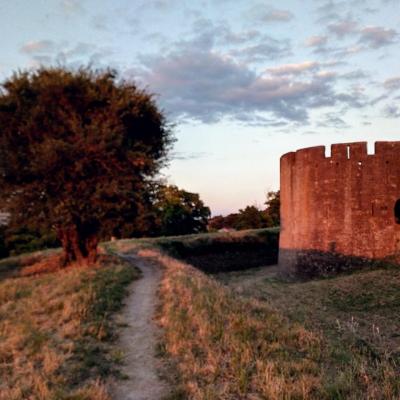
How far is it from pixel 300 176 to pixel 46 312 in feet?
45.4

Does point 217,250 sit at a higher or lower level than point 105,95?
lower

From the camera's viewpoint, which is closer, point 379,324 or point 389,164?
point 379,324

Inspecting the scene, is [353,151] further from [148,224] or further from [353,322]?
[353,322]

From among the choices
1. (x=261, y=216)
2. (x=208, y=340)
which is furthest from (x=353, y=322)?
(x=261, y=216)

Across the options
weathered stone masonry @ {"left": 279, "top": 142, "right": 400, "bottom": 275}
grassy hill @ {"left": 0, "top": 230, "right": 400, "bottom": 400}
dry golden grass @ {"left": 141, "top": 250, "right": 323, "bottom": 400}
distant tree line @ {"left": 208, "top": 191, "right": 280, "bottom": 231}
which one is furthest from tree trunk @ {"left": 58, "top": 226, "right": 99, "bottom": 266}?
distant tree line @ {"left": 208, "top": 191, "right": 280, "bottom": 231}

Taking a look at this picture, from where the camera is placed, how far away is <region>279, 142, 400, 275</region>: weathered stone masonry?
1912cm

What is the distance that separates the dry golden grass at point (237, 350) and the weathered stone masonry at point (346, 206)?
1046cm

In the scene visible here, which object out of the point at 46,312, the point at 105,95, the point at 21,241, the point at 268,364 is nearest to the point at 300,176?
the point at 105,95

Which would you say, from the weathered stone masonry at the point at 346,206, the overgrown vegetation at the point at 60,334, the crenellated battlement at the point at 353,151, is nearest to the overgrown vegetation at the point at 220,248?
the weathered stone masonry at the point at 346,206

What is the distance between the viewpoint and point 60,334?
8352 mm

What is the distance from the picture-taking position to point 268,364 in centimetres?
617

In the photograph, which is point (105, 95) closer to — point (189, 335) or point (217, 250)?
point (189, 335)

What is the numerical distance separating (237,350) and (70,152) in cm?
1001

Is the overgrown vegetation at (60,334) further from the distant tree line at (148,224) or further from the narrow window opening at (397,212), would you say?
the narrow window opening at (397,212)
